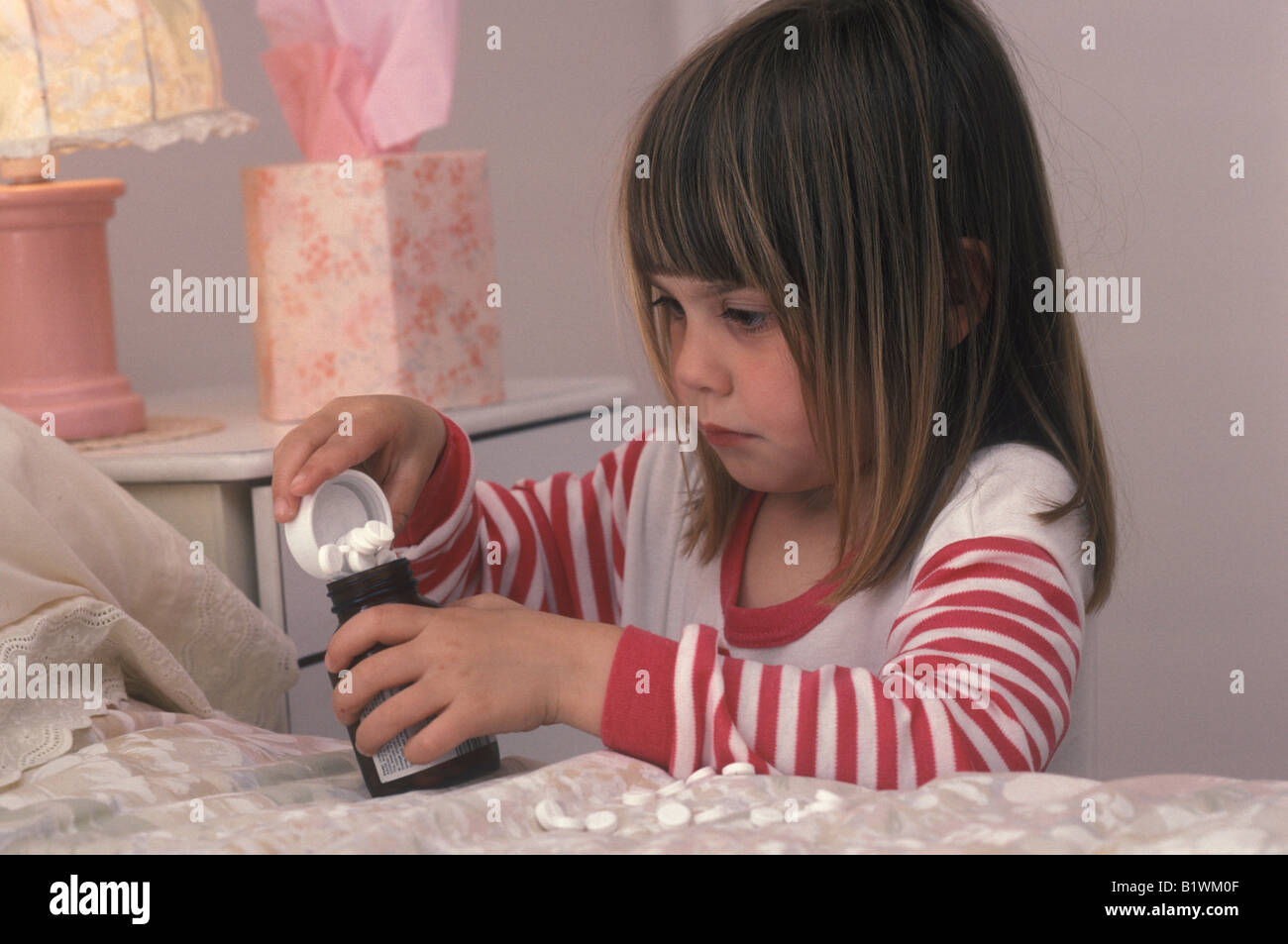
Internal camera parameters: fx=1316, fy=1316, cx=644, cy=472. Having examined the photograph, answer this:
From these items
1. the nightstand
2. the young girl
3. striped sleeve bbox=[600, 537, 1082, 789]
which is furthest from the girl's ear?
the nightstand

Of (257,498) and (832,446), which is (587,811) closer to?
(832,446)

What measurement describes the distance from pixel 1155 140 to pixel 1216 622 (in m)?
0.58

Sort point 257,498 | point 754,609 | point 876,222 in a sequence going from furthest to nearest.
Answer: point 257,498, point 754,609, point 876,222

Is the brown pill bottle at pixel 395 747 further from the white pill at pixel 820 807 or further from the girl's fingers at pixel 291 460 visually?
the white pill at pixel 820 807

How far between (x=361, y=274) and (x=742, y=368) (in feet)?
1.52

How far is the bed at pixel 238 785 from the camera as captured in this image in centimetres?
48

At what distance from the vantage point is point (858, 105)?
784 millimetres

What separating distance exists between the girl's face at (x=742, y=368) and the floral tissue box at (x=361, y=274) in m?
0.39

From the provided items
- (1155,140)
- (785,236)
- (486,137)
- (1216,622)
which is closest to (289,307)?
(785,236)

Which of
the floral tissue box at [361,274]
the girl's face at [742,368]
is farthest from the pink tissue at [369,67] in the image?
the girl's face at [742,368]

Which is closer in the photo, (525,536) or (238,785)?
(238,785)

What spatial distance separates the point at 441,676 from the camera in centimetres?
61

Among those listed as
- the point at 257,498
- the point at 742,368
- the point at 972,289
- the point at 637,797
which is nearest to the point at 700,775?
the point at 637,797

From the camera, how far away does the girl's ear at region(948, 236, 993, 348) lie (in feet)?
2.69
